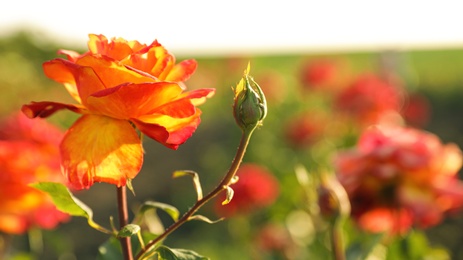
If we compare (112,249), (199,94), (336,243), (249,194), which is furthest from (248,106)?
(249,194)

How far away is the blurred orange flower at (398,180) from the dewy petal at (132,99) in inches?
28.6

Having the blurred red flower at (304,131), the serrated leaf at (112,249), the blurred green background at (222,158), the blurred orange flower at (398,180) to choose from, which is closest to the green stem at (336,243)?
the blurred orange flower at (398,180)

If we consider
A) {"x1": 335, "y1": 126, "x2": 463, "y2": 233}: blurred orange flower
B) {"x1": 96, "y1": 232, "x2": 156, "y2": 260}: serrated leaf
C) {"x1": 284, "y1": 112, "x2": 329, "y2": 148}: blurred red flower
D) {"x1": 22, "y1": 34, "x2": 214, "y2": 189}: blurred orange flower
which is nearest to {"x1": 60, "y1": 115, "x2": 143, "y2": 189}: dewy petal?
{"x1": 22, "y1": 34, "x2": 214, "y2": 189}: blurred orange flower

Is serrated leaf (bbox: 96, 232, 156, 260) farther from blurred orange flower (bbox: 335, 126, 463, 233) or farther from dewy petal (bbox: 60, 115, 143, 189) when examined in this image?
blurred orange flower (bbox: 335, 126, 463, 233)

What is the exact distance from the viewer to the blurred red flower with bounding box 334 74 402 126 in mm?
3309

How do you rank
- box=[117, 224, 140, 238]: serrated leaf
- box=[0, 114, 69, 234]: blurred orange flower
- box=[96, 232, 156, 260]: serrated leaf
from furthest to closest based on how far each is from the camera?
box=[0, 114, 69, 234]: blurred orange flower < box=[96, 232, 156, 260]: serrated leaf < box=[117, 224, 140, 238]: serrated leaf

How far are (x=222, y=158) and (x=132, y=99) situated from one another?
3.39 meters

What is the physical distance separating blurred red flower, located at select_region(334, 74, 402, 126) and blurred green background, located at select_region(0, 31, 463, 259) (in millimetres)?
309

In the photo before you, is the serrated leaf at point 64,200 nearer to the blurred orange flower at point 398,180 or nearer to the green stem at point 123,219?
the green stem at point 123,219

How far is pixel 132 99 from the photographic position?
21.9 inches

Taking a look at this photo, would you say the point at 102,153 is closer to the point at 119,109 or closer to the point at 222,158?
the point at 119,109

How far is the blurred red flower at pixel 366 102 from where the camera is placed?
331 cm

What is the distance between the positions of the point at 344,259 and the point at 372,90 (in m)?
2.41

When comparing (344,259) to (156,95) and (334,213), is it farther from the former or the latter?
(156,95)
